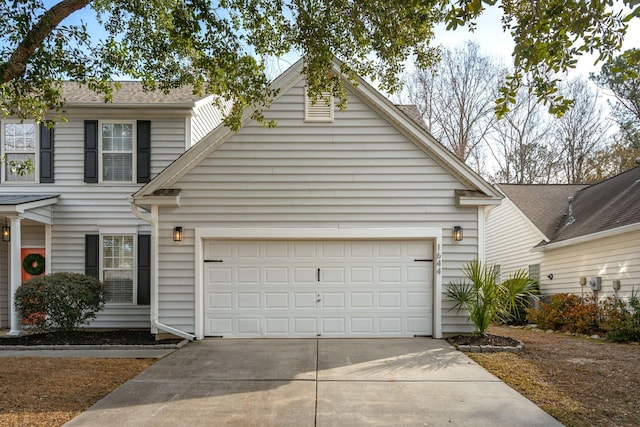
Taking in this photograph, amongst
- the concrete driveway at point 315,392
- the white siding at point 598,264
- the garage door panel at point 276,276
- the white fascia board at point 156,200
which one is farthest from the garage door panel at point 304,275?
the white siding at point 598,264

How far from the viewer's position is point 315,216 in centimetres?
959

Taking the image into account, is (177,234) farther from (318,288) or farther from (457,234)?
(457,234)

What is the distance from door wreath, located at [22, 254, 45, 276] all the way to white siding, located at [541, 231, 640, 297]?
1339cm

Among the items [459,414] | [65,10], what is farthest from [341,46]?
[459,414]

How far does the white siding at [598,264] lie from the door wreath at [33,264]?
13386 millimetres

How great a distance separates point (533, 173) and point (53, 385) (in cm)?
2486

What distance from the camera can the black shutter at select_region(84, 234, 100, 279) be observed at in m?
11.4

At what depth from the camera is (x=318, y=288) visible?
9.63m

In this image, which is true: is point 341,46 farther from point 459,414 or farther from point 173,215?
point 459,414

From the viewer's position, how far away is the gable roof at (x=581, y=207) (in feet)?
40.3

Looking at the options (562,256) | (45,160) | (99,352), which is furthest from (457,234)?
(45,160)

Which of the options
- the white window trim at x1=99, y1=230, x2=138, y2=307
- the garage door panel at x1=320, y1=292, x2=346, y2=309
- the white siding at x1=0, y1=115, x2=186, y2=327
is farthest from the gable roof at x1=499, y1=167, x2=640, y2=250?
the white window trim at x1=99, y1=230, x2=138, y2=307

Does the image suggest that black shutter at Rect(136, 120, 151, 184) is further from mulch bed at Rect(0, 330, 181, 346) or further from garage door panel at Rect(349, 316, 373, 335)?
garage door panel at Rect(349, 316, 373, 335)

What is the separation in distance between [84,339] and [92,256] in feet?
8.14
